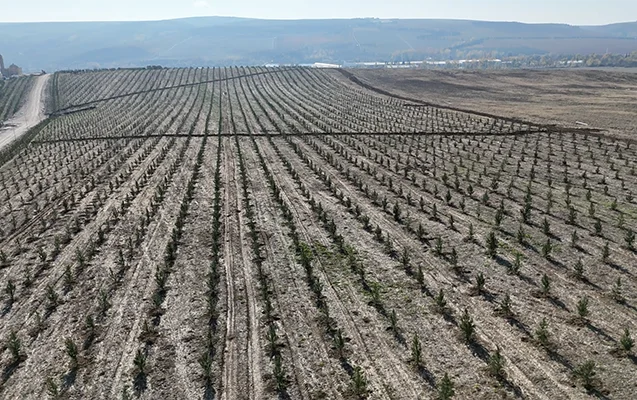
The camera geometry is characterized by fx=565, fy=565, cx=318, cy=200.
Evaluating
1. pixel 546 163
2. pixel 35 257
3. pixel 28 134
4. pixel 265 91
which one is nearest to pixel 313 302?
pixel 35 257

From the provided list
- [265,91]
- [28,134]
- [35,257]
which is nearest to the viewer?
[35,257]

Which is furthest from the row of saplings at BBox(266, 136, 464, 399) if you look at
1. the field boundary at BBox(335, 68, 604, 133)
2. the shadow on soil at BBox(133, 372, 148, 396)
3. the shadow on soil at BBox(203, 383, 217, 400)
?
the field boundary at BBox(335, 68, 604, 133)

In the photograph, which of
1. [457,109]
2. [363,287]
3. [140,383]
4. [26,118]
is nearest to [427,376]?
[363,287]

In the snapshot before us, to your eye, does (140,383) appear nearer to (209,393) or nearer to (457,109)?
(209,393)

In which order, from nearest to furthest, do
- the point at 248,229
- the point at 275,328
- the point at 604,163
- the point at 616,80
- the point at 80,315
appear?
the point at 275,328, the point at 80,315, the point at 248,229, the point at 604,163, the point at 616,80

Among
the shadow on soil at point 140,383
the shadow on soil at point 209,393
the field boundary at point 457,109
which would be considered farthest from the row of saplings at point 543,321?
the field boundary at point 457,109

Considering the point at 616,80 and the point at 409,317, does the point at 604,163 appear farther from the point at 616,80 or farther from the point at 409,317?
the point at 616,80
